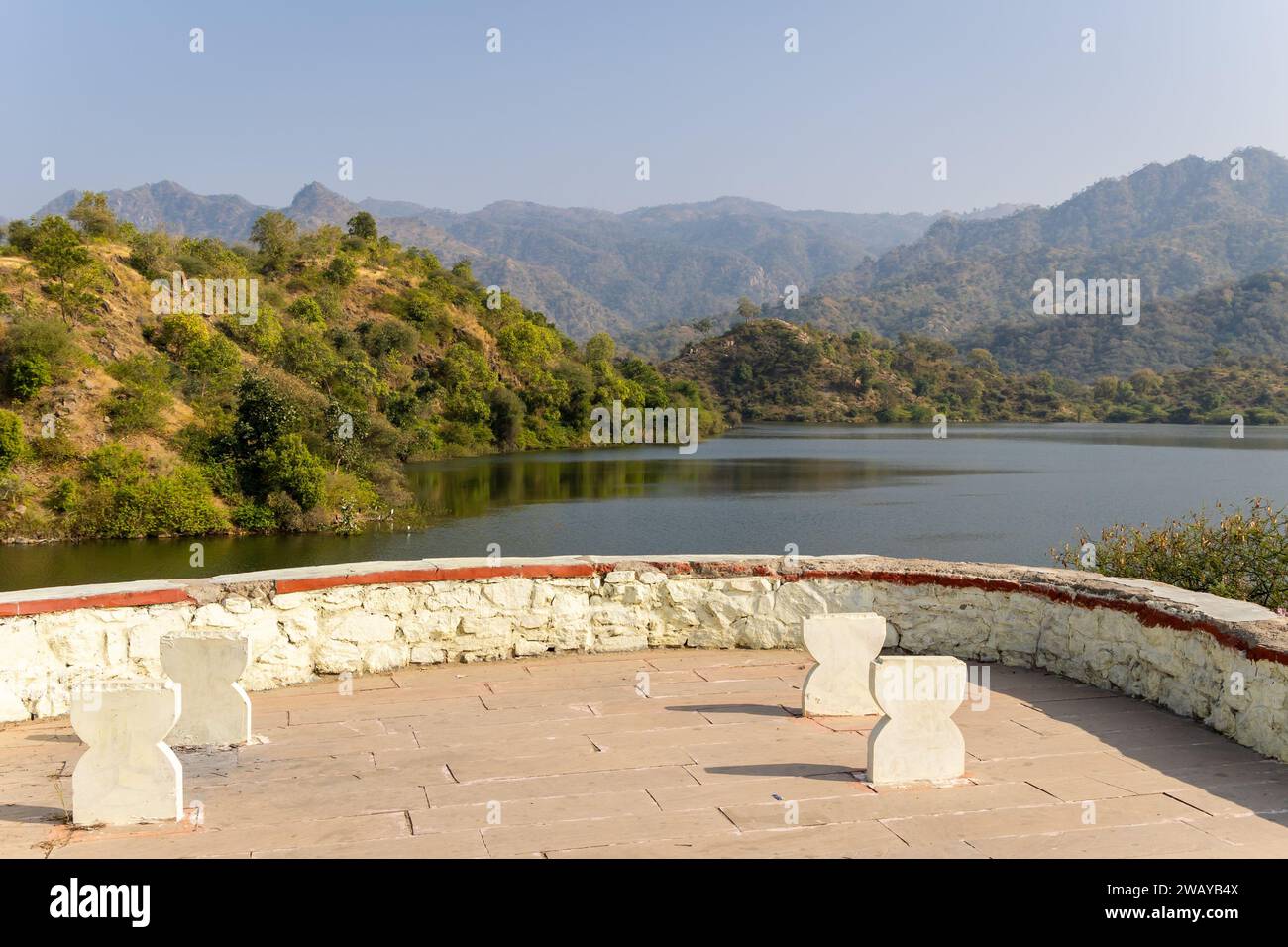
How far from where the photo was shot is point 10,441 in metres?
28.7

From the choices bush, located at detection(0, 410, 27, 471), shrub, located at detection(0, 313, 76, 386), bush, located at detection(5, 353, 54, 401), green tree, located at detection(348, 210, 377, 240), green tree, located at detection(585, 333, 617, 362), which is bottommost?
bush, located at detection(0, 410, 27, 471)

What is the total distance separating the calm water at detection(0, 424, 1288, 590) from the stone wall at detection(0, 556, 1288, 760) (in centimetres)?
2002

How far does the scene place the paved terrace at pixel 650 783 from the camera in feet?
12.1

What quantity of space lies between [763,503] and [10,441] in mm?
24308

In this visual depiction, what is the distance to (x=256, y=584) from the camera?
5.92 m

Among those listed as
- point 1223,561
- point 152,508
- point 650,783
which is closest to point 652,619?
point 650,783

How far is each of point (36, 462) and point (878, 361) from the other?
3962 inches

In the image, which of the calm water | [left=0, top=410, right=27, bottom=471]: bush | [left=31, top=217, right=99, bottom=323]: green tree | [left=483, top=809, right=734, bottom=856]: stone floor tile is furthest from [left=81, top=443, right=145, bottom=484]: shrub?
[left=483, top=809, right=734, bottom=856]: stone floor tile

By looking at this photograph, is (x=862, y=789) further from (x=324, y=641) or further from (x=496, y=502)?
(x=496, y=502)

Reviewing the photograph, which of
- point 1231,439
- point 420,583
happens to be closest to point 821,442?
point 1231,439

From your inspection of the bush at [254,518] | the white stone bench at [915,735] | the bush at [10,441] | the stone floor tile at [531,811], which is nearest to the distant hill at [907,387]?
the bush at [254,518]

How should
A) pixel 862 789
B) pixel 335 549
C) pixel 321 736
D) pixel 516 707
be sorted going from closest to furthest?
1. pixel 862 789
2. pixel 321 736
3. pixel 516 707
4. pixel 335 549

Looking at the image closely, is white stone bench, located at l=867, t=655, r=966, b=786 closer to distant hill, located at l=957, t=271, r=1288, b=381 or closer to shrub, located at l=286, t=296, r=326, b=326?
shrub, located at l=286, t=296, r=326, b=326

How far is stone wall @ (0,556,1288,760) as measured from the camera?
5.15m
